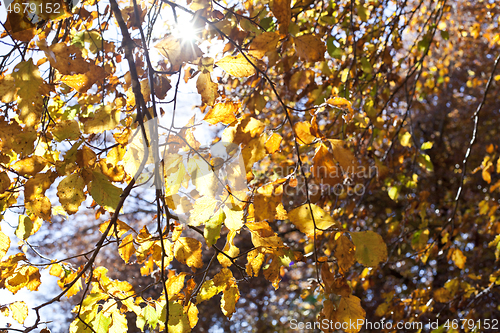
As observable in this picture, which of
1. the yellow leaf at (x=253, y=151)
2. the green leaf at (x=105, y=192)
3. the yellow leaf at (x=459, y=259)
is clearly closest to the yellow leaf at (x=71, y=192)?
the green leaf at (x=105, y=192)

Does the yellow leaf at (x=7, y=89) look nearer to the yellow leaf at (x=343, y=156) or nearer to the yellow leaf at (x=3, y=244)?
the yellow leaf at (x=3, y=244)

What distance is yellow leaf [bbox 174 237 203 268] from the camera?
2.66ft

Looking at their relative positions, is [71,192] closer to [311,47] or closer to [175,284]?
[175,284]

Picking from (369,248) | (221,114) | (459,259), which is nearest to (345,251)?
(369,248)

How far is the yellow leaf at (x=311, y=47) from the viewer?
2.58ft

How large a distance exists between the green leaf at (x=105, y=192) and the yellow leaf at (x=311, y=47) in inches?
21.5

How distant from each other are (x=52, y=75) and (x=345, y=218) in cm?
194

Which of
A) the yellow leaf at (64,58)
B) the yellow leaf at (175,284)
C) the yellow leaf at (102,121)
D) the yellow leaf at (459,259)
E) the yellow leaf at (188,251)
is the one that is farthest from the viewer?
the yellow leaf at (459,259)

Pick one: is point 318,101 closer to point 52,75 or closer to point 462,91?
point 52,75

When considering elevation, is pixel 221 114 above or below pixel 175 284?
above

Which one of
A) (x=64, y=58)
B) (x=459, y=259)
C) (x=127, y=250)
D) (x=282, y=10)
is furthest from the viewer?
(x=459, y=259)

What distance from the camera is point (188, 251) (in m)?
0.82

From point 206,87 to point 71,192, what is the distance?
38 centimetres

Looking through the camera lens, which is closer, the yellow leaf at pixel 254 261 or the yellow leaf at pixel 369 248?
the yellow leaf at pixel 369 248
